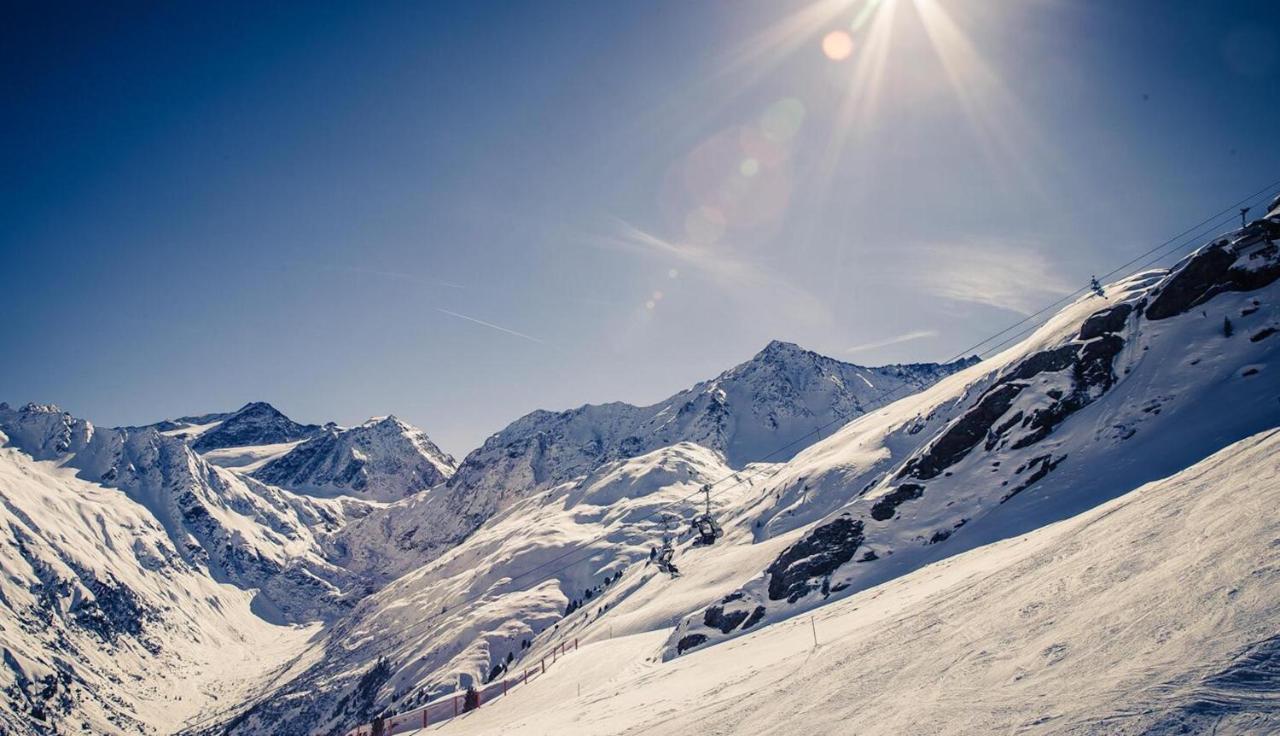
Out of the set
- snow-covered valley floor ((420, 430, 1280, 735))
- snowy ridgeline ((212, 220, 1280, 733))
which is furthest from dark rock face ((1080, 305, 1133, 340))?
snow-covered valley floor ((420, 430, 1280, 735))

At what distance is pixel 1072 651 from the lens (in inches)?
369

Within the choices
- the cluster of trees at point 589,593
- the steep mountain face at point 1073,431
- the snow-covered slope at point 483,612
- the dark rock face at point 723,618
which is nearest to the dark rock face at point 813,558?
the steep mountain face at point 1073,431

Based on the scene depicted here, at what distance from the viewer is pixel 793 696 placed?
1256 centimetres

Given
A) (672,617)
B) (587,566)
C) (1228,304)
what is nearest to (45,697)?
(587,566)

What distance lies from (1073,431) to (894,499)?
1310 cm

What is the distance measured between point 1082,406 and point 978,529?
47.1 ft

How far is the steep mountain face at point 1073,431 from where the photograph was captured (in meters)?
32.4

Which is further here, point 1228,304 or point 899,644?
point 1228,304

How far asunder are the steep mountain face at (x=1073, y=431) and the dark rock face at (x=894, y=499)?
152 millimetres

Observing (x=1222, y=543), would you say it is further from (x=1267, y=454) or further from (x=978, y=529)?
(x=978, y=529)

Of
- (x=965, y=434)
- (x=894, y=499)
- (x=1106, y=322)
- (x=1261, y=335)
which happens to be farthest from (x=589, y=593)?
(x=1261, y=335)

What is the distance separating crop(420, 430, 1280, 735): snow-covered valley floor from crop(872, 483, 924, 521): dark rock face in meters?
26.9

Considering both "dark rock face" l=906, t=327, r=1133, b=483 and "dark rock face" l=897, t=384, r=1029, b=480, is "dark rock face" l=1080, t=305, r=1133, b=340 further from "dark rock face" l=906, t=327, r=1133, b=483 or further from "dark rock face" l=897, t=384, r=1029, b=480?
"dark rock face" l=897, t=384, r=1029, b=480

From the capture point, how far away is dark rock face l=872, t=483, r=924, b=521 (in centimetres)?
4631
